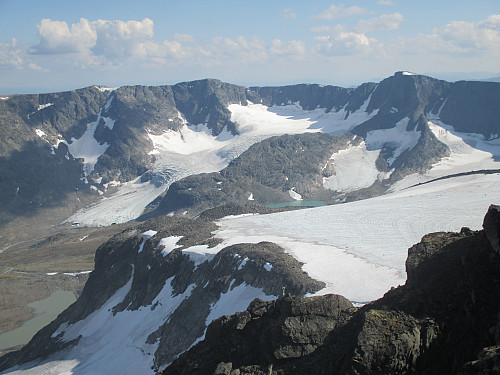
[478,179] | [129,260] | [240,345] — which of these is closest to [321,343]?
[240,345]

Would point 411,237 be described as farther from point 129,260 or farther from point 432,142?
point 432,142

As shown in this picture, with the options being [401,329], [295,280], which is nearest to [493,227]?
[401,329]

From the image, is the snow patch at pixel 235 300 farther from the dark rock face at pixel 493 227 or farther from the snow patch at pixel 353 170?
the snow patch at pixel 353 170

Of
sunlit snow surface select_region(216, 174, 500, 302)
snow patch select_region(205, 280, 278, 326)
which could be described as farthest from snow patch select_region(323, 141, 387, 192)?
snow patch select_region(205, 280, 278, 326)

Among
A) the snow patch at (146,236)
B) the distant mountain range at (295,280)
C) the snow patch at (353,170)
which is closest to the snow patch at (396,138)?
the snow patch at (353,170)

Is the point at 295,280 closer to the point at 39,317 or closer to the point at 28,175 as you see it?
the point at 39,317

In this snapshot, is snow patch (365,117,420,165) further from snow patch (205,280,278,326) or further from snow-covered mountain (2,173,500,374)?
snow patch (205,280,278,326)

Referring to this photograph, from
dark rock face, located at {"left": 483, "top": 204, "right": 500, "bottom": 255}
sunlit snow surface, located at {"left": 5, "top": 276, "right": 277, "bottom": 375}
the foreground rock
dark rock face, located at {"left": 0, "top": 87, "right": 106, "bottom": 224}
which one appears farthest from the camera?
dark rock face, located at {"left": 0, "top": 87, "right": 106, "bottom": 224}
